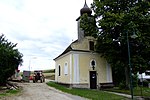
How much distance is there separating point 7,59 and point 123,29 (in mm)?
13950

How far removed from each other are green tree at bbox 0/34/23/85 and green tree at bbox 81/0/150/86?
30.7ft

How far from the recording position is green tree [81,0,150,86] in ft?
81.8

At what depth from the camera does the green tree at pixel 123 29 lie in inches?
982

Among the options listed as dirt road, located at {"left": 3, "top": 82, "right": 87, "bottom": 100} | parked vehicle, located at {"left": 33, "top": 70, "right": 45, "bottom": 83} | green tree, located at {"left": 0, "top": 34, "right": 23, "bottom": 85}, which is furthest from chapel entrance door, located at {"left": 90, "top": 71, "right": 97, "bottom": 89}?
parked vehicle, located at {"left": 33, "top": 70, "right": 45, "bottom": 83}

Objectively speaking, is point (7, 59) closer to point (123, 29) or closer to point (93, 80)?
point (93, 80)

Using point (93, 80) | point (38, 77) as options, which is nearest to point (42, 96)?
point (93, 80)

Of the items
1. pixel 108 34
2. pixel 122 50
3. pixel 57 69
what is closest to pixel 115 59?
pixel 122 50

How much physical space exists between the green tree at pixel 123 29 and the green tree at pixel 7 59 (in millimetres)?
9366

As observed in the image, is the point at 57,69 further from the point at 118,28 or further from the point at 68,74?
the point at 118,28

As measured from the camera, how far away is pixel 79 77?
94.6 feet

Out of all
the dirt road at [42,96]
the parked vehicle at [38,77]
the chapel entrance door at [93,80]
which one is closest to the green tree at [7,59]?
the dirt road at [42,96]

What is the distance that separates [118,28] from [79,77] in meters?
8.13

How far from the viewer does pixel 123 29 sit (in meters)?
25.3

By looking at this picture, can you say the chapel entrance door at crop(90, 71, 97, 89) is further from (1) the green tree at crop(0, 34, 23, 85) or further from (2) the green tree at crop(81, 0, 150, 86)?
(1) the green tree at crop(0, 34, 23, 85)
